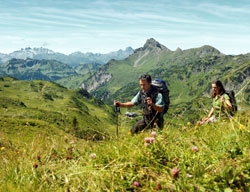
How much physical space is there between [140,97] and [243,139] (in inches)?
219

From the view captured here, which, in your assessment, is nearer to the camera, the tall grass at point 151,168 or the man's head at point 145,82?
the tall grass at point 151,168

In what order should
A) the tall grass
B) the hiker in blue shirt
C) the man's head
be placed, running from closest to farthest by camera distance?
the tall grass → the hiker in blue shirt → the man's head

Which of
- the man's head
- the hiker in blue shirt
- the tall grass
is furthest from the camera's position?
the man's head

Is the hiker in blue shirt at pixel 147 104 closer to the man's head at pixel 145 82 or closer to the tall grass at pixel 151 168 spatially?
the man's head at pixel 145 82

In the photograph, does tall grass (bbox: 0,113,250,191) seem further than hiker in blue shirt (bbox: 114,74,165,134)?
Answer: No

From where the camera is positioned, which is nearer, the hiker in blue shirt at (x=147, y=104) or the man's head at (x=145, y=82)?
the hiker in blue shirt at (x=147, y=104)

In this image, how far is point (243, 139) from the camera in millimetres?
3064

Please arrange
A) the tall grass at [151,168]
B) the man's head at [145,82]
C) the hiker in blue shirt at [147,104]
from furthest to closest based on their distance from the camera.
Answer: the man's head at [145,82]
the hiker in blue shirt at [147,104]
the tall grass at [151,168]

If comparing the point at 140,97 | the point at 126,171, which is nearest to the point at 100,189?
the point at 126,171

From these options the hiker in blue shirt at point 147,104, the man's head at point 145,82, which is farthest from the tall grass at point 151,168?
the man's head at point 145,82

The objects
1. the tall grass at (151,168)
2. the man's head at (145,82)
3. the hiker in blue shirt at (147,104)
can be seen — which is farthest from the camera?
the man's head at (145,82)

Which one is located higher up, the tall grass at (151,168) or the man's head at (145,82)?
the man's head at (145,82)

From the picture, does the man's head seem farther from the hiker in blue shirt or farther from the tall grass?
the tall grass

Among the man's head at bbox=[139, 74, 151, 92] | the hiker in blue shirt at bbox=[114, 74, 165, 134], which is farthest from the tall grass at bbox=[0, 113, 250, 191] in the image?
the man's head at bbox=[139, 74, 151, 92]
